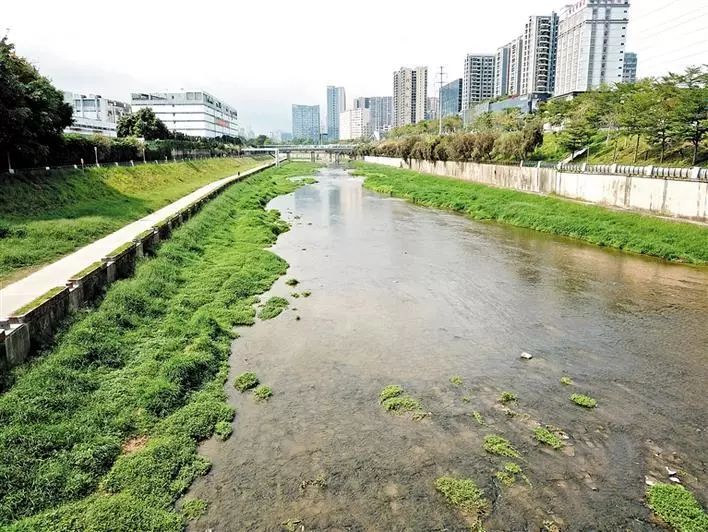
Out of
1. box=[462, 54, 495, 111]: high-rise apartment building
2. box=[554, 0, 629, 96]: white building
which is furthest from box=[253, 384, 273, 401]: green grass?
box=[462, 54, 495, 111]: high-rise apartment building

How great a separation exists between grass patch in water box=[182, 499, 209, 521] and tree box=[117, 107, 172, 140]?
6357 centimetres

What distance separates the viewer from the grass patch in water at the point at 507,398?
979cm

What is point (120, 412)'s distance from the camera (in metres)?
8.41

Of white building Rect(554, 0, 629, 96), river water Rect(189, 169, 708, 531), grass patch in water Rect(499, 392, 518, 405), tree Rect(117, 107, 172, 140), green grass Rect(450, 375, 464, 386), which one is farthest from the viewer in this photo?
white building Rect(554, 0, 629, 96)

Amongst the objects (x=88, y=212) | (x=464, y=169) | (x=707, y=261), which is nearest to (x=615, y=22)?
(x=464, y=169)

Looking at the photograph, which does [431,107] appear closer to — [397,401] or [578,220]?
[578,220]

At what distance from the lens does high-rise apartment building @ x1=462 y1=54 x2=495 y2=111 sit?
166m

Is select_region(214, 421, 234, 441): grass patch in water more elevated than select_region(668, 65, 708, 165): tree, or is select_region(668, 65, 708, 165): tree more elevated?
select_region(668, 65, 708, 165): tree

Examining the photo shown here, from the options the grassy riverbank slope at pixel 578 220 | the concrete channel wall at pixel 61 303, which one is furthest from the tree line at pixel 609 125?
the concrete channel wall at pixel 61 303

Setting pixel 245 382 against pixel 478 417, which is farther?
pixel 245 382

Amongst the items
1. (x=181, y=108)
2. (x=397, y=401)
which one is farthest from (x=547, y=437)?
(x=181, y=108)

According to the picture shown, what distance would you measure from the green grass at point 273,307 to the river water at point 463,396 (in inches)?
15.2

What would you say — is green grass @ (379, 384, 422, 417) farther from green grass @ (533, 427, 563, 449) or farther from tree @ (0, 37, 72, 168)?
tree @ (0, 37, 72, 168)

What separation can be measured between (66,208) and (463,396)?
68.0 feet
